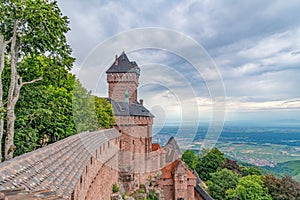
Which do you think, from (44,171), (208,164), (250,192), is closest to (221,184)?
(250,192)

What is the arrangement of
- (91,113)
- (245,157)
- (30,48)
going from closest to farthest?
(30,48), (91,113), (245,157)

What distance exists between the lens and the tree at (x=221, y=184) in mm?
32275

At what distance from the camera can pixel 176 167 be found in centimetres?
2647

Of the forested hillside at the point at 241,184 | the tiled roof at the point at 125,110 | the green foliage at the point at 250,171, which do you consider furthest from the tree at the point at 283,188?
the tiled roof at the point at 125,110

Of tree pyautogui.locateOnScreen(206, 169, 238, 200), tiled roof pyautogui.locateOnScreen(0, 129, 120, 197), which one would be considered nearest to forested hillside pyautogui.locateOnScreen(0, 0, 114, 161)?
tiled roof pyautogui.locateOnScreen(0, 129, 120, 197)

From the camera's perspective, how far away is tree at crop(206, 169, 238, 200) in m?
32.3

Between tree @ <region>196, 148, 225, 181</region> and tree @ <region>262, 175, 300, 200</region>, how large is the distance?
422 inches

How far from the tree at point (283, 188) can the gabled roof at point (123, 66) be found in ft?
66.9

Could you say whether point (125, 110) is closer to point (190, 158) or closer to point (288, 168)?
point (190, 158)

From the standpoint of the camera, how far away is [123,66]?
32.2m

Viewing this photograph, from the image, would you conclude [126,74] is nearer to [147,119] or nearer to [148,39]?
[147,119]

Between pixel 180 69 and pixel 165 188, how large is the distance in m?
12.7

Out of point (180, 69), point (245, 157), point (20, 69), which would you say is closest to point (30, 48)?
point (20, 69)

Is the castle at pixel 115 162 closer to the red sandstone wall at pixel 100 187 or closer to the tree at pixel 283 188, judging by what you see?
the red sandstone wall at pixel 100 187
